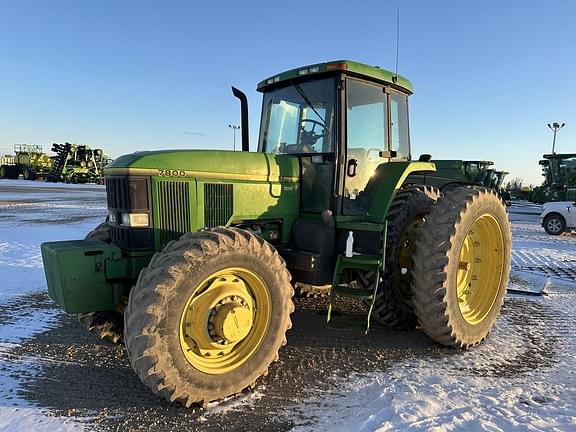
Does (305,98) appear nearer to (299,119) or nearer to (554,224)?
(299,119)

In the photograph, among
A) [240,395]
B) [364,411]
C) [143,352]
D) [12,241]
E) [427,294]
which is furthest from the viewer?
[12,241]

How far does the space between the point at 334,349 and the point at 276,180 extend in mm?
1691

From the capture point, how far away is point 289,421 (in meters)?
2.87

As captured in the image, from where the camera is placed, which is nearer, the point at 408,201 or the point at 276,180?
the point at 276,180

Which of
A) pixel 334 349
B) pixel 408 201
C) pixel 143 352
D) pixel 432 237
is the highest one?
pixel 408 201

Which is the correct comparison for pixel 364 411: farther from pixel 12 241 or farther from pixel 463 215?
pixel 12 241

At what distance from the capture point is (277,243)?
172 inches

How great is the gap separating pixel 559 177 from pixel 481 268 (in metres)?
19.4

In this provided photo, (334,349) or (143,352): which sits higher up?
(143,352)

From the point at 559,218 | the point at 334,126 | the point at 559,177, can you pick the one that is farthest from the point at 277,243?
the point at 559,177

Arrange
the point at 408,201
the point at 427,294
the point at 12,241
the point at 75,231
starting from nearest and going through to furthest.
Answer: the point at 427,294 < the point at 408,201 < the point at 12,241 < the point at 75,231

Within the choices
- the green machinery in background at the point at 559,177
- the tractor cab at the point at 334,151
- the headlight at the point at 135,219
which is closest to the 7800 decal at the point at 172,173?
the headlight at the point at 135,219

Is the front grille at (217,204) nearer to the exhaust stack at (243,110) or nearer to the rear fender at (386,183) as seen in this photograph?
the exhaust stack at (243,110)

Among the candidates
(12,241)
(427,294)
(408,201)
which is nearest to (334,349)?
(427,294)
